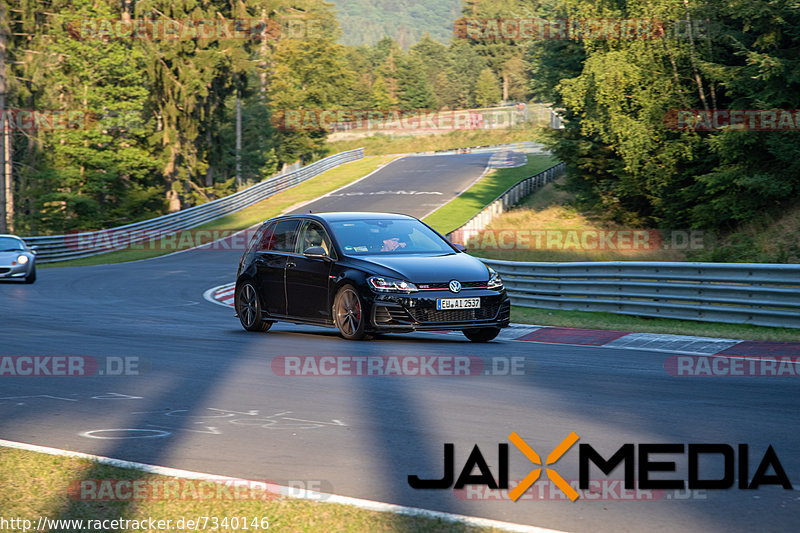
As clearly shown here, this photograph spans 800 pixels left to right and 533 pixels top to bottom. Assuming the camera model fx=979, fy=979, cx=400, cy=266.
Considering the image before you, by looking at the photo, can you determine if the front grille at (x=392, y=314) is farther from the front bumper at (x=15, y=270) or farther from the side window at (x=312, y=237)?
the front bumper at (x=15, y=270)

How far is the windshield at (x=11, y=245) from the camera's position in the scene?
88.4 feet

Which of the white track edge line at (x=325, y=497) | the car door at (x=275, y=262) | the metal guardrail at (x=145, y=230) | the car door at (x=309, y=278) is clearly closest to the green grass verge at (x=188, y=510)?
the white track edge line at (x=325, y=497)

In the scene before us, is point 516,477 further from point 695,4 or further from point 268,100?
point 268,100

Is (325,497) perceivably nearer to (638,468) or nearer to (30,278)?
(638,468)

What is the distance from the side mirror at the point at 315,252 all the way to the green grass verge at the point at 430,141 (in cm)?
8461

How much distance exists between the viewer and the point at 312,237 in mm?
13539

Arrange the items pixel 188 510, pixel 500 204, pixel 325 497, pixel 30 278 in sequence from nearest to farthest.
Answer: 1. pixel 188 510
2. pixel 325 497
3. pixel 30 278
4. pixel 500 204

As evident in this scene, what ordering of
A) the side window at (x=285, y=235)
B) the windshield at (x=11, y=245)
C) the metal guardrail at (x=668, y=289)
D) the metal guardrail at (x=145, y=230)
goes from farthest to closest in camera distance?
the metal guardrail at (x=145, y=230), the windshield at (x=11, y=245), the side window at (x=285, y=235), the metal guardrail at (x=668, y=289)

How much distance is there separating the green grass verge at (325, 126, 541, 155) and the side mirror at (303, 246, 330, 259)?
84605 mm

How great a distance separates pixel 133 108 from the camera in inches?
2051

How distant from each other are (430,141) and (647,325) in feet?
288

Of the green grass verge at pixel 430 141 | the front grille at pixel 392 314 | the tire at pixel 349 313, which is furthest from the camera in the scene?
the green grass verge at pixel 430 141

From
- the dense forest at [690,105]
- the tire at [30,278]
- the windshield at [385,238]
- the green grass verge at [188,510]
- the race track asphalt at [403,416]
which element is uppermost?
the dense forest at [690,105]

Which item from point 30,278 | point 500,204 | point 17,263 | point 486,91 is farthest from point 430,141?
point 17,263
